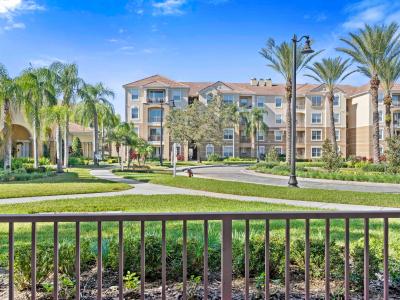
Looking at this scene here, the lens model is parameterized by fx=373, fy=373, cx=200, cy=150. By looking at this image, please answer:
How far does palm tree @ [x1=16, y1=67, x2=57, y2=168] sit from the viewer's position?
2276cm

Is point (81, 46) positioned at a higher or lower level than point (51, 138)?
higher

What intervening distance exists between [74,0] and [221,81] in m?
52.3

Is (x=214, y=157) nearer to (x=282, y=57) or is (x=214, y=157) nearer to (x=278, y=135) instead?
(x=278, y=135)

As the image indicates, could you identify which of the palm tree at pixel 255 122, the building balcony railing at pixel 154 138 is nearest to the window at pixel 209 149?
the palm tree at pixel 255 122

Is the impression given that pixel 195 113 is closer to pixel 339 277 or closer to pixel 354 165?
pixel 354 165

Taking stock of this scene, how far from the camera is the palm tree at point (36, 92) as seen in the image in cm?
2276

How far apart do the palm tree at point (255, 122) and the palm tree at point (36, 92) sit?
36787 mm

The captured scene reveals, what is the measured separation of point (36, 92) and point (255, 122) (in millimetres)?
40507

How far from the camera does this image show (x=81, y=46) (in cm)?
1313

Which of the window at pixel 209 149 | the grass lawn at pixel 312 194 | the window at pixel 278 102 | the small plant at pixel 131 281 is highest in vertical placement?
the window at pixel 278 102

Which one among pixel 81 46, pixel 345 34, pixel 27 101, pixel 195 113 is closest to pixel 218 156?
pixel 195 113

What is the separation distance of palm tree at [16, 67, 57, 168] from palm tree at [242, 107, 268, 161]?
121 ft

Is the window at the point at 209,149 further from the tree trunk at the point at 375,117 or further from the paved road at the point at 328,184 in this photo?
the paved road at the point at 328,184

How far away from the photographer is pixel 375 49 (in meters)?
31.7
